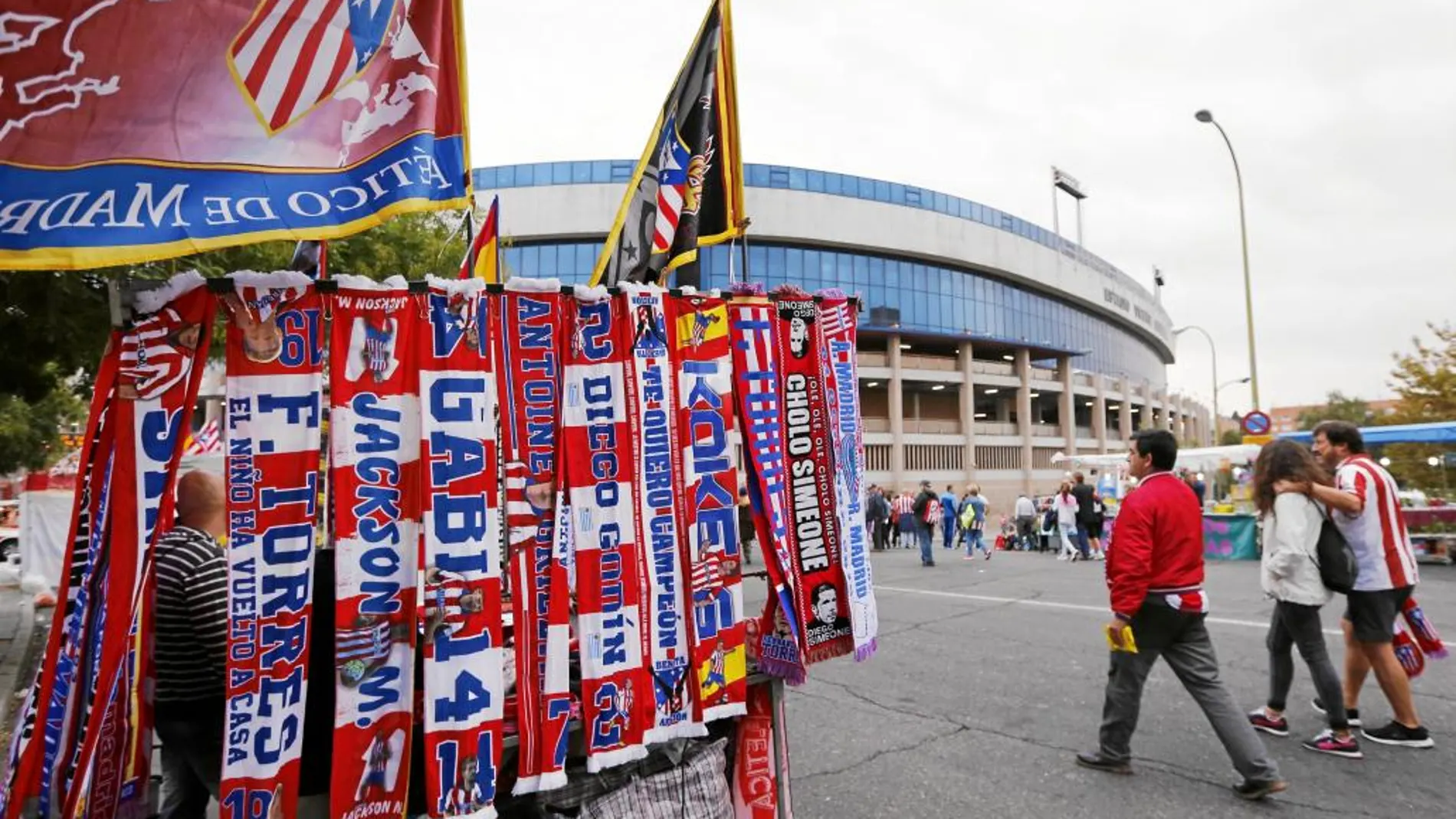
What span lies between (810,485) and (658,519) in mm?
775

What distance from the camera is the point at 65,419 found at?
2608 cm

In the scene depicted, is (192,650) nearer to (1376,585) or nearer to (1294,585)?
(1294,585)

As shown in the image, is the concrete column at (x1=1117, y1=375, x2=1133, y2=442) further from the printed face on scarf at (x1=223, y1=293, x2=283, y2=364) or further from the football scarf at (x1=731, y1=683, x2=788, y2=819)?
the printed face on scarf at (x1=223, y1=293, x2=283, y2=364)

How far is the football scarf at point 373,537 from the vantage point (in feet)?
8.38

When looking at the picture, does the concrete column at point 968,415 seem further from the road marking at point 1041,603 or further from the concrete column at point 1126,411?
the road marking at point 1041,603

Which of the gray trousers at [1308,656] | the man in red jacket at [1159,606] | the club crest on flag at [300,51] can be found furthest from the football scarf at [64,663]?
the gray trousers at [1308,656]

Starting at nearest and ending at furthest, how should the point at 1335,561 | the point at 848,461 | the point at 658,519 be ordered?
the point at 658,519 < the point at 848,461 < the point at 1335,561

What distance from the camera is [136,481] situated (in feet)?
7.95

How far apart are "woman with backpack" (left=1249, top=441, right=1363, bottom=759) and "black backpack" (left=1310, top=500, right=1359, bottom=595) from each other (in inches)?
1.6

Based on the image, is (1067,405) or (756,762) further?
(1067,405)

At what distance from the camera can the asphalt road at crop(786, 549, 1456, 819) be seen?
4.01m

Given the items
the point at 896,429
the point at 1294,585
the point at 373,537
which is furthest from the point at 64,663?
the point at 896,429

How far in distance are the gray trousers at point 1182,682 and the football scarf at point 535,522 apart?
323cm

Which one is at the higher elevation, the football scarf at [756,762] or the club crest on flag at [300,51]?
the club crest on flag at [300,51]
